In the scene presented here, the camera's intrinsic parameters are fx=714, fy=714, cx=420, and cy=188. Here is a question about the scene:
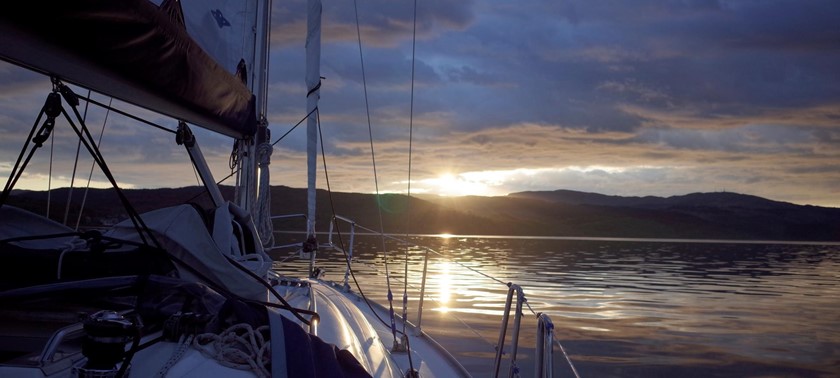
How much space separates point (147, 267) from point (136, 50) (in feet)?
3.49

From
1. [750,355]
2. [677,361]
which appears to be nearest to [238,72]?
[677,361]

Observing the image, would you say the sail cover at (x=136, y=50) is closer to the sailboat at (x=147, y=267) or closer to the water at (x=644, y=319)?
the sailboat at (x=147, y=267)

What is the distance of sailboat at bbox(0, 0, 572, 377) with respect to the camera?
2.39 m

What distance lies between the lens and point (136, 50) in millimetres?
3004

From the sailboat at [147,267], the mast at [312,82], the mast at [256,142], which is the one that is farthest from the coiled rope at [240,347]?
the mast at [312,82]

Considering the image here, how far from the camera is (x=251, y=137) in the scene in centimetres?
629

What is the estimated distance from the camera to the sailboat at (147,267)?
2391mm

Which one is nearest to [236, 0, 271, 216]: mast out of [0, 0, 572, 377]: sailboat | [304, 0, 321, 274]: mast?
[304, 0, 321, 274]: mast

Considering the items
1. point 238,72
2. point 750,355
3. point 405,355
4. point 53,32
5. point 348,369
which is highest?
point 238,72

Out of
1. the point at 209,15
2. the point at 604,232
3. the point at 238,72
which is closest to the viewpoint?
the point at 209,15

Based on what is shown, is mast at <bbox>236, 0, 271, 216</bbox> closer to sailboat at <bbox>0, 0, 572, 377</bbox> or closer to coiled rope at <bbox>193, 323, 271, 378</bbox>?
sailboat at <bbox>0, 0, 572, 377</bbox>

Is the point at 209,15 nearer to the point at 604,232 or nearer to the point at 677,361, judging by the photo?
the point at 677,361

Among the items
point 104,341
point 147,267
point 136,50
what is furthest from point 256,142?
point 104,341

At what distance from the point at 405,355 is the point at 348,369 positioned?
2285mm
